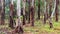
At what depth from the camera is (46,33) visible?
14.3 meters

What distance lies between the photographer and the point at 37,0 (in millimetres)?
30391

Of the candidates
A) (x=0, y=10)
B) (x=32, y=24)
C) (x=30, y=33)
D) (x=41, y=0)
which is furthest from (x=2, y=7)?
(x=41, y=0)

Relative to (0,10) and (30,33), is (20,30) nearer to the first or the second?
(30,33)

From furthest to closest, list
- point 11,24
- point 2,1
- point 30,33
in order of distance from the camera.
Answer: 1. point 2,1
2. point 11,24
3. point 30,33

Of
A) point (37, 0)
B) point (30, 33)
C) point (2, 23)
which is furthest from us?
point (37, 0)

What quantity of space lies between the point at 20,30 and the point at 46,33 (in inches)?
83.6

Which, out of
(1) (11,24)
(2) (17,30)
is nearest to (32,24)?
(1) (11,24)

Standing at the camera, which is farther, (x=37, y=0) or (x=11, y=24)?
(x=37, y=0)

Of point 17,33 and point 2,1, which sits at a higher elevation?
point 2,1

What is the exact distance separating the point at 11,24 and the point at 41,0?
53.8 ft

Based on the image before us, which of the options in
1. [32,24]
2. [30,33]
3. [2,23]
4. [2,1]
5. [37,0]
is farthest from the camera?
[37,0]

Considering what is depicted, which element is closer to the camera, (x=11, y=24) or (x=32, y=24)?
(x=11, y=24)

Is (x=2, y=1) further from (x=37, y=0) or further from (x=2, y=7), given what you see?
(x=37, y=0)

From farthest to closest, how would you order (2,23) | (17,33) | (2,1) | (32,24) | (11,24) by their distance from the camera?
1. (2,1)
2. (2,23)
3. (32,24)
4. (11,24)
5. (17,33)
